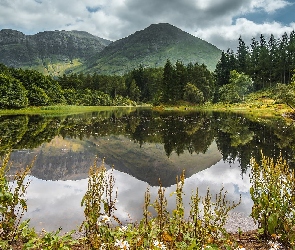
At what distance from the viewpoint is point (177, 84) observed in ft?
319

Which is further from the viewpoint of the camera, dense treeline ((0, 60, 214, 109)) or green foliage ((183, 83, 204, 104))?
green foliage ((183, 83, 204, 104))

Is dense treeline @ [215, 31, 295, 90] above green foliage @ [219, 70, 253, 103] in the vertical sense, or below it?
above

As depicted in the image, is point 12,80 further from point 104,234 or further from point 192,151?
point 104,234

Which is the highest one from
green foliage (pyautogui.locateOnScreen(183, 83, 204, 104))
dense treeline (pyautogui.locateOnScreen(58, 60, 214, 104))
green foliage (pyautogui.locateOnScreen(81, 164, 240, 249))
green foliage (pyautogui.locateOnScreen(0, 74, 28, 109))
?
dense treeline (pyautogui.locateOnScreen(58, 60, 214, 104))

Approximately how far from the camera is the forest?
7256cm

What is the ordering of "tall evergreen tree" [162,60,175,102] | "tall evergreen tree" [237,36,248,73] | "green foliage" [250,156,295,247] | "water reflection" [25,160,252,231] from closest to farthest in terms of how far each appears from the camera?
"green foliage" [250,156,295,247]
"water reflection" [25,160,252,231]
"tall evergreen tree" [162,60,175,102]
"tall evergreen tree" [237,36,248,73]

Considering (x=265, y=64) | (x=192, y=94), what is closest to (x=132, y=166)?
(x=192, y=94)

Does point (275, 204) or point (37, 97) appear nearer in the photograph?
point (275, 204)

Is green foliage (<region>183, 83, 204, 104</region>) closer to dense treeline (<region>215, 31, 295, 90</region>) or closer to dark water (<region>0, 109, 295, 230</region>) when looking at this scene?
dense treeline (<region>215, 31, 295, 90</region>)

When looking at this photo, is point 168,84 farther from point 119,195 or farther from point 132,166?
point 119,195

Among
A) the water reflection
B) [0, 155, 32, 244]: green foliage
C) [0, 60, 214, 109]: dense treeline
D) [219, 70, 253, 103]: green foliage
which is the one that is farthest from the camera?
[219, 70, 253, 103]: green foliage

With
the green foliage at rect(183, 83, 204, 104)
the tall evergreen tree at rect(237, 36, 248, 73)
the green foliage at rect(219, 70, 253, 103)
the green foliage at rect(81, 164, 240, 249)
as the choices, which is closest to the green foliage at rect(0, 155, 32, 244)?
the green foliage at rect(81, 164, 240, 249)

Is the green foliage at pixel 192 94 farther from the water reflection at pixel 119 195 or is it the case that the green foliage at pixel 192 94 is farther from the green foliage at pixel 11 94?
the water reflection at pixel 119 195

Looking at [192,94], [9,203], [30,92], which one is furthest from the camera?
[192,94]
